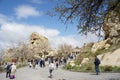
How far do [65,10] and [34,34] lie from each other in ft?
429

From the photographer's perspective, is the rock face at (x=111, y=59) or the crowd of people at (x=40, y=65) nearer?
the crowd of people at (x=40, y=65)

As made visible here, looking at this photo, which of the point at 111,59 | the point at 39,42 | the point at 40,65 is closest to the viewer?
the point at 111,59

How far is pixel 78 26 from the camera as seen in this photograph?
23203 mm

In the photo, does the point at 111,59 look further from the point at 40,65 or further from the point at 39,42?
the point at 39,42

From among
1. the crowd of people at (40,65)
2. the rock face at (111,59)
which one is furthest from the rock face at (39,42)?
the rock face at (111,59)

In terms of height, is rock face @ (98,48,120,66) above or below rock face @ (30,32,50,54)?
below

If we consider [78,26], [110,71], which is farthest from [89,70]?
[78,26]

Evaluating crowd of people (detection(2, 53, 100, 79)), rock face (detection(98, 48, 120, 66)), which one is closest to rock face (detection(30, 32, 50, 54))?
crowd of people (detection(2, 53, 100, 79))

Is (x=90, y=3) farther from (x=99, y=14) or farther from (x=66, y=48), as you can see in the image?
(x=66, y=48)

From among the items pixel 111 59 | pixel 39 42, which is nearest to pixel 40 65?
pixel 111 59

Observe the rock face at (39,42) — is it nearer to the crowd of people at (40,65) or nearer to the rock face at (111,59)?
the crowd of people at (40,65)

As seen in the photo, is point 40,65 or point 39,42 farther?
point 39,42

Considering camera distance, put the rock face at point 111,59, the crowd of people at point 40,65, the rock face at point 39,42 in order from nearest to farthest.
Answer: the crowd of people at point 40,65 → the rock face at point 111,59 → the rock face at point 39,42

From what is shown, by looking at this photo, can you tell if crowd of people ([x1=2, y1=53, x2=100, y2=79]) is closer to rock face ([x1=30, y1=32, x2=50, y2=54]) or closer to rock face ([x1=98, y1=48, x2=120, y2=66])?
rock face ([x1=98, y1=48, x2=120, y2=66])
